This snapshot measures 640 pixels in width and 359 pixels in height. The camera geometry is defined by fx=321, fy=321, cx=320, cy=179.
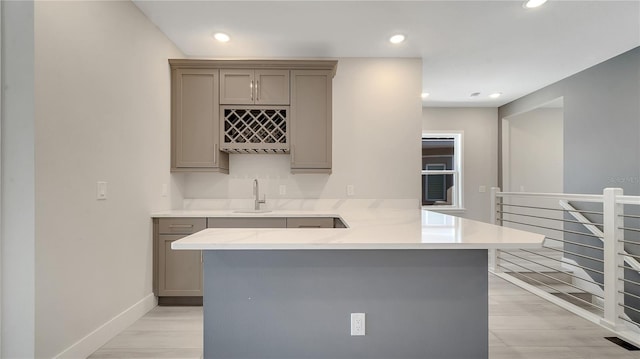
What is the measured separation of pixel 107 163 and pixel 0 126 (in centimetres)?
62

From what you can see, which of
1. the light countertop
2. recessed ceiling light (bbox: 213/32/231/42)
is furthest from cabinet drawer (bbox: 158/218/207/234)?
recessed ceiling light (bbox: 213/32/231/42)

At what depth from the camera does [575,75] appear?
160 inches

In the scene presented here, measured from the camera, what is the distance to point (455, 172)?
5.65 meters

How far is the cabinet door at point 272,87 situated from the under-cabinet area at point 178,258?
Answer: 1219 mm

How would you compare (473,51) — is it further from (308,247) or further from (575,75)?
(308,247)

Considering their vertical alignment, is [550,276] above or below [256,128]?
below

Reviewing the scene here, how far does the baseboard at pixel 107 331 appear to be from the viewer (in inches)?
76.1

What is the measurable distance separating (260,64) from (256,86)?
0.23 metres


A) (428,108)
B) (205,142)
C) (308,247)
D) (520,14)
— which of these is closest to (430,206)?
(428,108)

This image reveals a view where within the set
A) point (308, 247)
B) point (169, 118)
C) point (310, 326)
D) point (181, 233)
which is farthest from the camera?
Answer: point (169, 118)

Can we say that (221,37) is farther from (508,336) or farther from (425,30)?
(508,336)

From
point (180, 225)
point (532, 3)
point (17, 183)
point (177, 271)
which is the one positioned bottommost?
point (177, 271)

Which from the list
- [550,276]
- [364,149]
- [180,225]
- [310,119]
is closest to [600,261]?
[550,276]

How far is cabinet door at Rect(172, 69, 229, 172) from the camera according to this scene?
3273 millimetres
